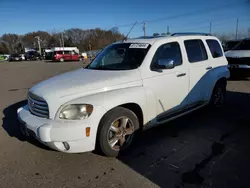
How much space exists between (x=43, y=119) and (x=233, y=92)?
6843 millimetres

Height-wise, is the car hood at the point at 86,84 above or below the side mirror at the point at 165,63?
below

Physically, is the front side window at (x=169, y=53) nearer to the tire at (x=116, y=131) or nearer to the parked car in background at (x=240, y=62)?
the tire at (x=116, y=131)

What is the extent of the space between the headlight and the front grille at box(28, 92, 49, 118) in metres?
0.29

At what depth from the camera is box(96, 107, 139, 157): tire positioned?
3.33m

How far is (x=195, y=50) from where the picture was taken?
493 cm

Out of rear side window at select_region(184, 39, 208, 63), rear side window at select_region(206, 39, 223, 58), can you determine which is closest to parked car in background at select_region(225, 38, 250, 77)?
rear side window at select_region(206, 39, 223, 58)

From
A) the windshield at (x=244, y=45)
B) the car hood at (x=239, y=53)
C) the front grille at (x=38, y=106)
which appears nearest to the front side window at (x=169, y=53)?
the front grille at (x=38, y=106)

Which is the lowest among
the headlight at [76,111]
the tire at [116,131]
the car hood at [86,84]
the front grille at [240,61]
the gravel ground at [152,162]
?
the gravel ground at [152,162]

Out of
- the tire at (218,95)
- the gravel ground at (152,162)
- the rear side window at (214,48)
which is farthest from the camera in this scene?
the tire at (218,95)

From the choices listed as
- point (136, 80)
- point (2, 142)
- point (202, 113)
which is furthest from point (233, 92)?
point (2, 142)

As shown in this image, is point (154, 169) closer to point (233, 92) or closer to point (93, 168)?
point (93, 168)

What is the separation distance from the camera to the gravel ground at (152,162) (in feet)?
9.82

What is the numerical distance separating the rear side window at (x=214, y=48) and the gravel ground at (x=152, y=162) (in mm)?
1709

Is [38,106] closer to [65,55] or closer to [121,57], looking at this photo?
[121,57]
